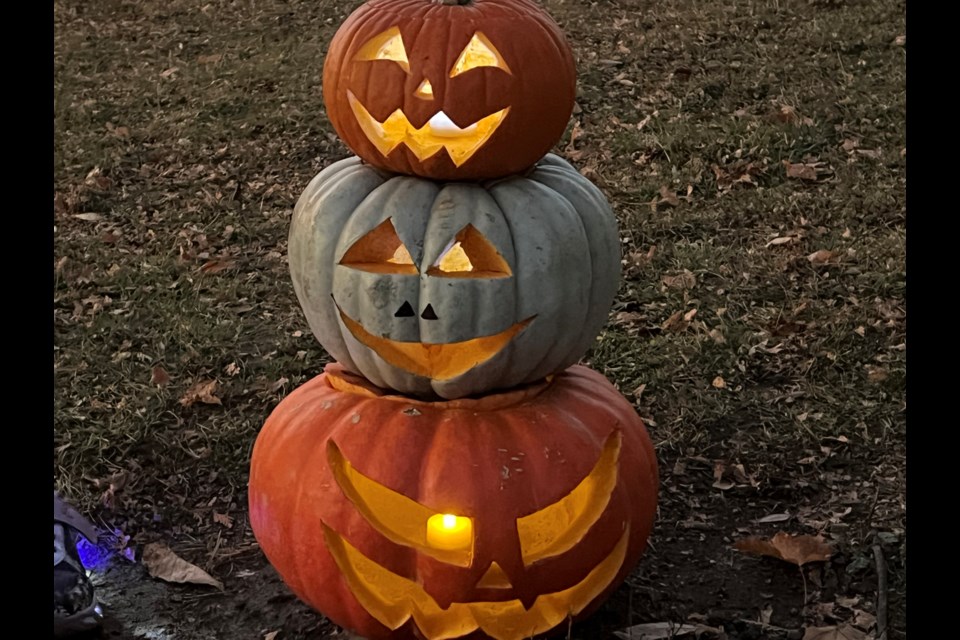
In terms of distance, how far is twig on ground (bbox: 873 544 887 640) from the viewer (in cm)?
362

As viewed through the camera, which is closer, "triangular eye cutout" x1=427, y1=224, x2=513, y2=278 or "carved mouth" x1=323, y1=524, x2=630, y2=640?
"triangular eye cutout" x1=427, y1=224, x2=513, y2=278

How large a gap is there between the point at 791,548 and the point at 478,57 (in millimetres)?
2031

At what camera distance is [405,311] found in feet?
10.9

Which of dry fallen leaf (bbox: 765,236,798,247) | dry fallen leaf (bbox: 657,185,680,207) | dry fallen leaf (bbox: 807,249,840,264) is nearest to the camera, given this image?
dry fallen leaf (bbox: 807,249,840,264)

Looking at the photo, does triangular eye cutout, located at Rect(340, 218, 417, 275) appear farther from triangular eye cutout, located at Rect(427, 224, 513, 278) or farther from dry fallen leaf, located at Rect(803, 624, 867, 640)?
dry fallen leaf, located at Rect(803, 624, 867, 640)

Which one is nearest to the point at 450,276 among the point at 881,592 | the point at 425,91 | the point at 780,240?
the point at 425,91

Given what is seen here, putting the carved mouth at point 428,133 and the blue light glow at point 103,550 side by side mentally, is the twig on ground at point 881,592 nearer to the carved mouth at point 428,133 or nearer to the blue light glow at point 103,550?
the carved mouth at point 428,133

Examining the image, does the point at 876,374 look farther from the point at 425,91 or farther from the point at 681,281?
the point at 425,91

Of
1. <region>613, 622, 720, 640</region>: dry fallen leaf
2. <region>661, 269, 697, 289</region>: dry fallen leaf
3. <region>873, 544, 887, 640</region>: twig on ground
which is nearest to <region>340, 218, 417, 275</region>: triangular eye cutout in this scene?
<region>613, 622, 720, 640</region>: dry fallen leaf

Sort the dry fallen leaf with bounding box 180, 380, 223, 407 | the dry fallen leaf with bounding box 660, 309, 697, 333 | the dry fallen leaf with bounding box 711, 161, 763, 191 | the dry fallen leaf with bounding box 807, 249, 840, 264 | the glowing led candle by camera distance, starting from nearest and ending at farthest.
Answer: the glowing led candle < the dry fallen leaf with bounding box 180, 380, 223, 407 < the dry fallen leaf with bounding box 660, 309, 697, 333 < the dry fallen leaf with bounding box 807, 249, 840, 264 < the dry fallen leaf with bounding box 711, 161, 763, 191

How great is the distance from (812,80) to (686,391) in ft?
14.9

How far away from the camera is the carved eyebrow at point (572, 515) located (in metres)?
3.45

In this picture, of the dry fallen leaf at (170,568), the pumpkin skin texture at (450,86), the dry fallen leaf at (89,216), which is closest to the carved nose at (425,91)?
the pumpkin skin texture at (450,86)

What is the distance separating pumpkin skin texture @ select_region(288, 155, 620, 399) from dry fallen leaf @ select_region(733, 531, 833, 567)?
3.72ft
